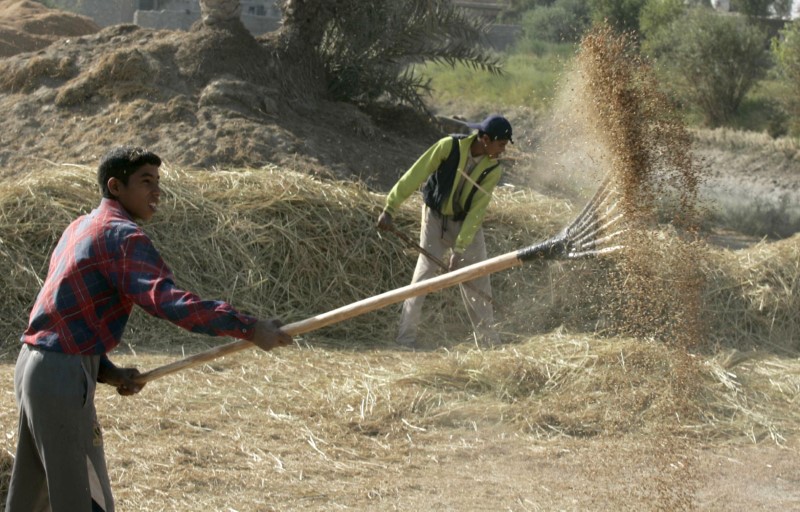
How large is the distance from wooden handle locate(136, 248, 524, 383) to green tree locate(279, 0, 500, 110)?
7285mm

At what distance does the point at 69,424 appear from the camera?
313 centimetres

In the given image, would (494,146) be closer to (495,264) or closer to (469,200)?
(469,200)

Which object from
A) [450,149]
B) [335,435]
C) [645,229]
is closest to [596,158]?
[450,149]

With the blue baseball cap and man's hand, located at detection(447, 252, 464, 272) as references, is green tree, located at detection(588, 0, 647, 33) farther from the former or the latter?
the blue baseball cap

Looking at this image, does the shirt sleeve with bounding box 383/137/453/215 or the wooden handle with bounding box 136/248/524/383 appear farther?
the shirt sleeve with bounding box 383/137/453/215

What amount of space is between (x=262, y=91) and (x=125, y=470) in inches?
245

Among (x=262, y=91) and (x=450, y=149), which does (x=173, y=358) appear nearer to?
(x=450, y=149)

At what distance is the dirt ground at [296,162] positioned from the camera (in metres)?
4.49

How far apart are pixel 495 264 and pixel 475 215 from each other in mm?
3018

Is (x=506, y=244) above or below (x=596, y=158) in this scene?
below

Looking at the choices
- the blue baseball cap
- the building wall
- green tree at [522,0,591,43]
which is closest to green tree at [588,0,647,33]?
green tree at [522,0,591,43]

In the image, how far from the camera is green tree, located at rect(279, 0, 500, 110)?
1090 centimetres

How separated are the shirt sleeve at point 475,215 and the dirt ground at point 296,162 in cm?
86

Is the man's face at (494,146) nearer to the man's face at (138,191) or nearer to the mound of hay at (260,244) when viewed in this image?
the mound of hay at (260,244)
